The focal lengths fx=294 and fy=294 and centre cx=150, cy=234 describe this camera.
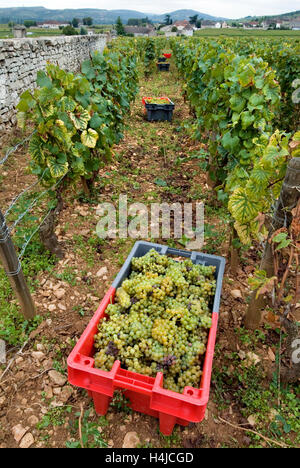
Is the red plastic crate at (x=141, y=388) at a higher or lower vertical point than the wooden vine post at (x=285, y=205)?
lower

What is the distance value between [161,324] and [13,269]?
126 cm

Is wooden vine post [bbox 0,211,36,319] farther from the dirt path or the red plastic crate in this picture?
the red plastic crate

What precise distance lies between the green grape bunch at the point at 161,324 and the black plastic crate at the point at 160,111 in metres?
6.36

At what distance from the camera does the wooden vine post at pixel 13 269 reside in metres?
2.18

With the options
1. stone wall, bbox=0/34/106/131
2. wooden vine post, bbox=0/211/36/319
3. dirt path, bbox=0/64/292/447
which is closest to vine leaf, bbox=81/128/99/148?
dirt path, bbox=0/64/292/447

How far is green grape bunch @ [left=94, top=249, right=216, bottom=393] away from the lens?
1938mm

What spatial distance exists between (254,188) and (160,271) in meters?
1.02

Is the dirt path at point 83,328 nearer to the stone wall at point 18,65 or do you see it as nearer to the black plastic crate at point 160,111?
the stone wall at point 18,65

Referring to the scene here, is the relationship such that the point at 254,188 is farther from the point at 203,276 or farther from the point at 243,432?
the point at 243,432

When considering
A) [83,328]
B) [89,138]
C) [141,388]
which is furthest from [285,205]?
[89,138]

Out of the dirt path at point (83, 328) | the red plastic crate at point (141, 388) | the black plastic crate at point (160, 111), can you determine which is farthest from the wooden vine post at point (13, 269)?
the black plastic crate at point (160, 111)

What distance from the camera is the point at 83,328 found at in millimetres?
2730

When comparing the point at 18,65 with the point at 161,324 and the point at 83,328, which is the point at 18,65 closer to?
the point at 83,328

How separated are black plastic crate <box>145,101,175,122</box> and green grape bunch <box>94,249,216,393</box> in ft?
20.9
